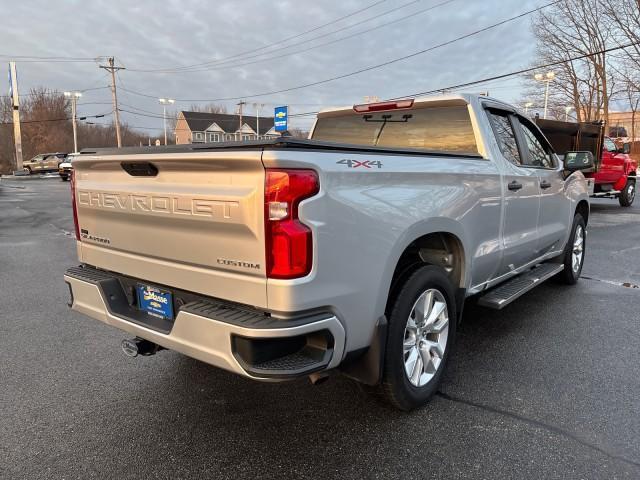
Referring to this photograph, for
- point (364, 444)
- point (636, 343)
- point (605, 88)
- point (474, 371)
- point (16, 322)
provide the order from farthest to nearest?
point (605, 88), point (16, 322), point (636, 343), point (474, 371), point (364, 444)

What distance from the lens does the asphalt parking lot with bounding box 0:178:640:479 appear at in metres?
2.44

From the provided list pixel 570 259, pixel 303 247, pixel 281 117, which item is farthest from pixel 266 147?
pixel 281 117

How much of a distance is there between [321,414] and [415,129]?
2.43m

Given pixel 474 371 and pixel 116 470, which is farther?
pixel 474 371

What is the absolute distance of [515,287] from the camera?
4191 millimetres

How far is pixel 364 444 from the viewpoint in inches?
103

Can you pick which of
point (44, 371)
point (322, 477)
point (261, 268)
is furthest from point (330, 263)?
point (44, 371)

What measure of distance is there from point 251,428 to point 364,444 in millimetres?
669

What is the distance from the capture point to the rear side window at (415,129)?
3.81m

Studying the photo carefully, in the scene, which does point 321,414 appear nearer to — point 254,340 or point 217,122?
point 254,340

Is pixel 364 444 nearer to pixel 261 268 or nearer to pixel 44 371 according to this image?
pixel 261 268

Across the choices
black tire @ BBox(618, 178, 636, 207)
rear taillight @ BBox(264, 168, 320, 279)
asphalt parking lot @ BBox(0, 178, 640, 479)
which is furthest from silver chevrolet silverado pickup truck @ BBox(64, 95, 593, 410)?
black tire @ BBox(618, 178, 636, 207)

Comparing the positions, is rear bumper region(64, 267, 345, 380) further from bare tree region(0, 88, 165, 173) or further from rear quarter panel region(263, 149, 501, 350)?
bare tree region(0, 88, 165, 173)

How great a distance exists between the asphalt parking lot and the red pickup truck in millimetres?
7894
